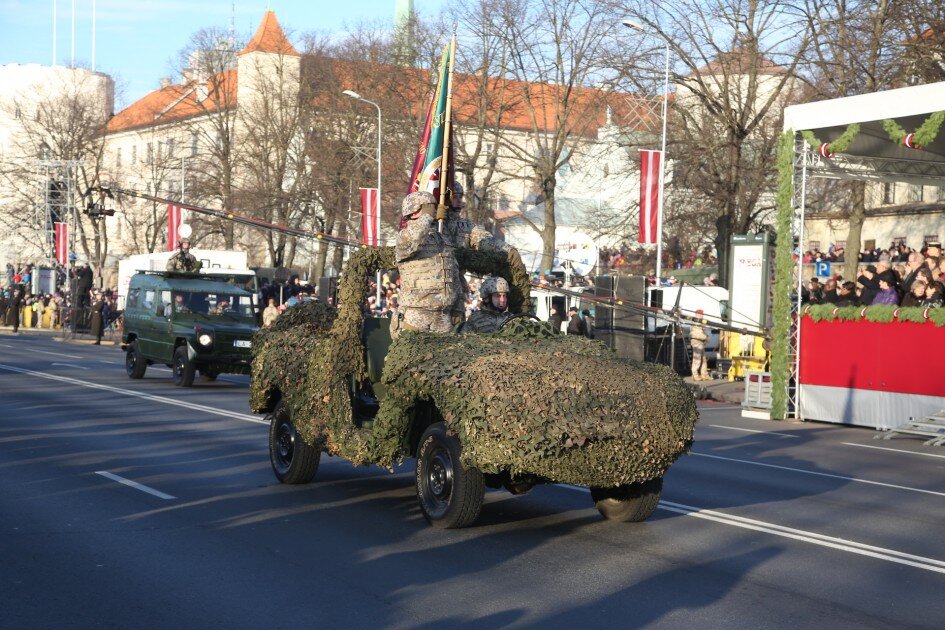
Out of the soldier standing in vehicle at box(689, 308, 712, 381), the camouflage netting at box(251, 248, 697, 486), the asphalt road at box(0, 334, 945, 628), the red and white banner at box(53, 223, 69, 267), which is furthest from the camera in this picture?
the red and white banner at box(53, 223, 69, 267)

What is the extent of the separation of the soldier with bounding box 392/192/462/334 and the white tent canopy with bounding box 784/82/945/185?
10900mm

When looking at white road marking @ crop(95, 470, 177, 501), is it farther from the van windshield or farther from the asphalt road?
the van windshield

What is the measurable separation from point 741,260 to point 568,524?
19942 millimetres

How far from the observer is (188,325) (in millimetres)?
23422

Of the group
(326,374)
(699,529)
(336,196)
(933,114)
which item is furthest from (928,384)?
(336,196)

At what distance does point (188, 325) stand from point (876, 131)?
12.8m

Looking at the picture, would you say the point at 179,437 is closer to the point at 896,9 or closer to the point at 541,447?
the point at 541,447

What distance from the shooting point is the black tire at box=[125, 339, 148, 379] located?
81.8 ft

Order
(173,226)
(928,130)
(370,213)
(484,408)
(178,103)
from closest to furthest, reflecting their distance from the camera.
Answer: (484,408)
(928,130)
(370,213)
(173,226)
(178,103)

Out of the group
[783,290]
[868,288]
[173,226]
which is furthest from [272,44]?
[868,288]

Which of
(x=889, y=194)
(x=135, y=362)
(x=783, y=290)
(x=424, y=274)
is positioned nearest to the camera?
(x=424, y=274)

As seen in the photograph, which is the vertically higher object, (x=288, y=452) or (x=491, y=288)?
(x=491, y=288)

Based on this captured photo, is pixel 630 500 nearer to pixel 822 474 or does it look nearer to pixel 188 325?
pixel 822 474

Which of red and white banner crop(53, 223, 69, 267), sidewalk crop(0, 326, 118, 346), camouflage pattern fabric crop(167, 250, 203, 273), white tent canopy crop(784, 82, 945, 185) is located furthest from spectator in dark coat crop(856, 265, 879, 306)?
red and white banner crop(53, 223, 69, 267)
